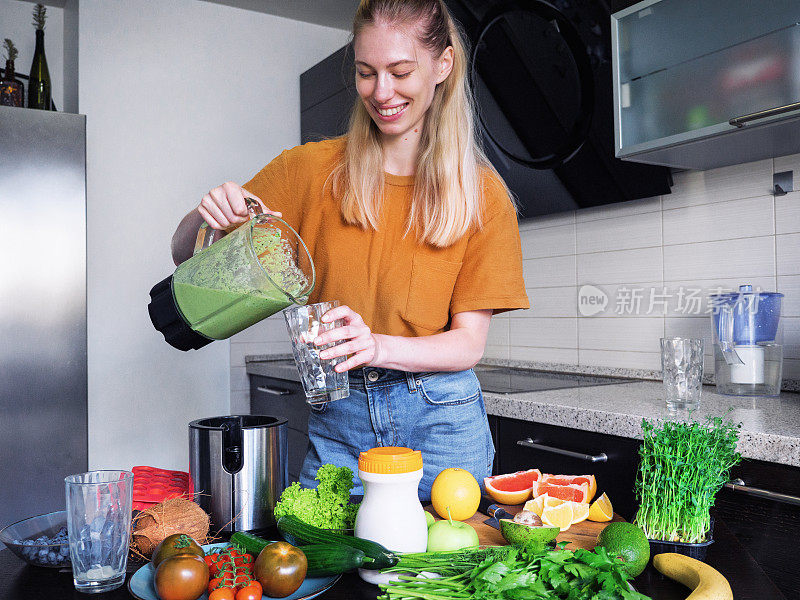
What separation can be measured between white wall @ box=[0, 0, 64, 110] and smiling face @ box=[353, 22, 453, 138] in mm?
2312

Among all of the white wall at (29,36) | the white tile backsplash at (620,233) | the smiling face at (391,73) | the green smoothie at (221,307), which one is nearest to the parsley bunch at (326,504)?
the green smoothie at (221,307)

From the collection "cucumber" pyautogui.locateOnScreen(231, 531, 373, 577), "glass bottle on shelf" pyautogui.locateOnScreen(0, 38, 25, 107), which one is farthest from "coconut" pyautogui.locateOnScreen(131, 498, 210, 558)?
"glass bottle on shelf" pyautogui.locateOnScreen(0, 38, 25, 107)

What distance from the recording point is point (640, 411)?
5.23 ft

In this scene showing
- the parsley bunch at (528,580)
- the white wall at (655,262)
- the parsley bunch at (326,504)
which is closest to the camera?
the parsley bunch at (528,580)

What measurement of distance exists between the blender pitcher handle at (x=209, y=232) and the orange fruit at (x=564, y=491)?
0.56 metres

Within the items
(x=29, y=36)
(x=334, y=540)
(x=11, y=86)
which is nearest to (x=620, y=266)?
(x=334, y=540)

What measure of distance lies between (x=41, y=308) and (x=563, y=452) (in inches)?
74.6

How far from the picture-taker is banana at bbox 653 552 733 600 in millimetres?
647

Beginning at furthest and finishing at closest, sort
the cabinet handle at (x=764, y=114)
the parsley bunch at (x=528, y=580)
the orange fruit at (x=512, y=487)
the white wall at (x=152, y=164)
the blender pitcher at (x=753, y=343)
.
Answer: the white wall at (x=152, y=164)
the blender pitcher at (x=753, y=343)
the cabinet handle at (x=764, y=114)
the orange fruit at (x=512, y=487)
the parsley bunch at (x=528, y=580)

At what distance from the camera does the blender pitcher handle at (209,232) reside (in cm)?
108

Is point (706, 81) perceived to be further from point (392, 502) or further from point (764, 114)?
point (392, 502)

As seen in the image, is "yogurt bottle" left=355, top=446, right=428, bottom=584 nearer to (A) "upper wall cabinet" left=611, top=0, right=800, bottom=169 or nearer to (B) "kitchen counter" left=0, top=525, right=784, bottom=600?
(B) "kitchen counter" left=0, top=525, right=784, bottom=600

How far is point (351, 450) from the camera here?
124 cm

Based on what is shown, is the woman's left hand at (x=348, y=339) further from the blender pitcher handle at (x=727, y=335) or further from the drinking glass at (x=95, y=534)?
the blender pitcher handle at (x=727, y=335)
